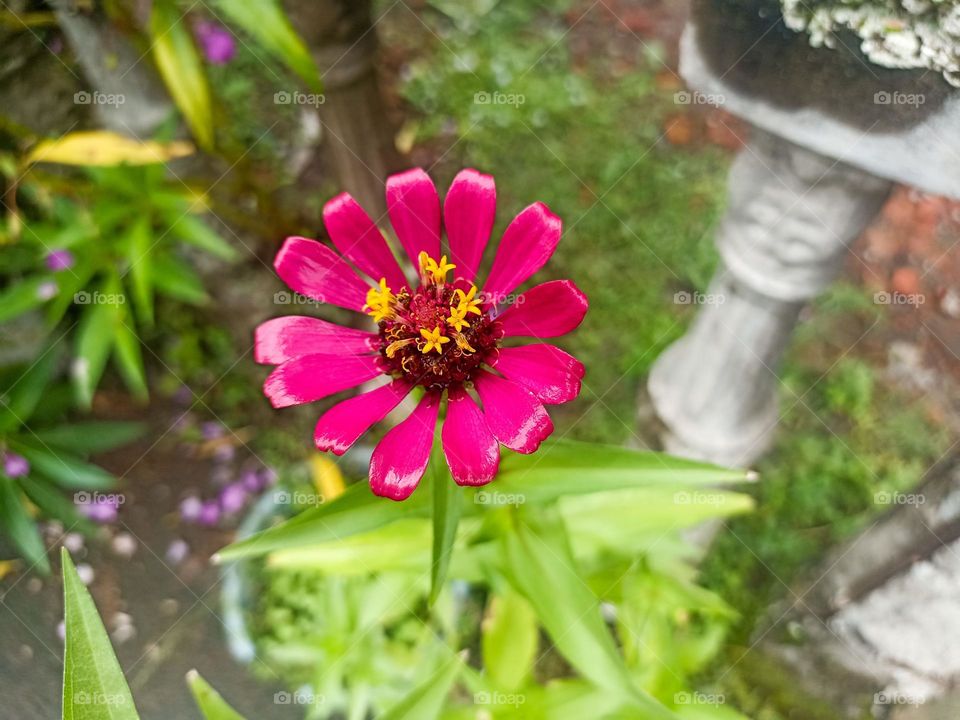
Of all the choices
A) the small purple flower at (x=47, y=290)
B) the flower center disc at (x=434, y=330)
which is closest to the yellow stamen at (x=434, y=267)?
the flower center disc at (x=434, y=330)

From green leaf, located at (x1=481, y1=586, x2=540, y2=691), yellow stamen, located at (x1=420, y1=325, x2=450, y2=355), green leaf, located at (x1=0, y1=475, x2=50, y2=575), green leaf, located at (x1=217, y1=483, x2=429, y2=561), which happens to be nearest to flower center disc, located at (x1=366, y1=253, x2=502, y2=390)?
yellow stamen, located at (x1=420, y1=325, x2=450, y2=355)

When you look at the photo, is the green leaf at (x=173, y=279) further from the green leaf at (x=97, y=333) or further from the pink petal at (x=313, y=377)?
the pink petal at (x=313, y=377)

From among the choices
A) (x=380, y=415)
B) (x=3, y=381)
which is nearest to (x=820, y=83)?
(x=380, y=415)

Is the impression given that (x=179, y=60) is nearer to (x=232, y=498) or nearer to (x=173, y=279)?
(x=173, y=279)

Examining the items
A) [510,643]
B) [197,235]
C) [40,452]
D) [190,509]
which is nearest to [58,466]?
[40,452]

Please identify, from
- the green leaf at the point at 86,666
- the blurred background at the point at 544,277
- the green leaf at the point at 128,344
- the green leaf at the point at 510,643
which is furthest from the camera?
the green leaf at the point at 128,344

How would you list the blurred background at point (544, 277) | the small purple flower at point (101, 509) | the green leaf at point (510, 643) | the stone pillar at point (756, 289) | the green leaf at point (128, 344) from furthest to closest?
the small purple flower at point (101, 509) < the green leaf at point (128, 344) < the green leaf at point (510, 643) < the blurred background at point (544, 277) < the stone pillar at point (756, 289)
